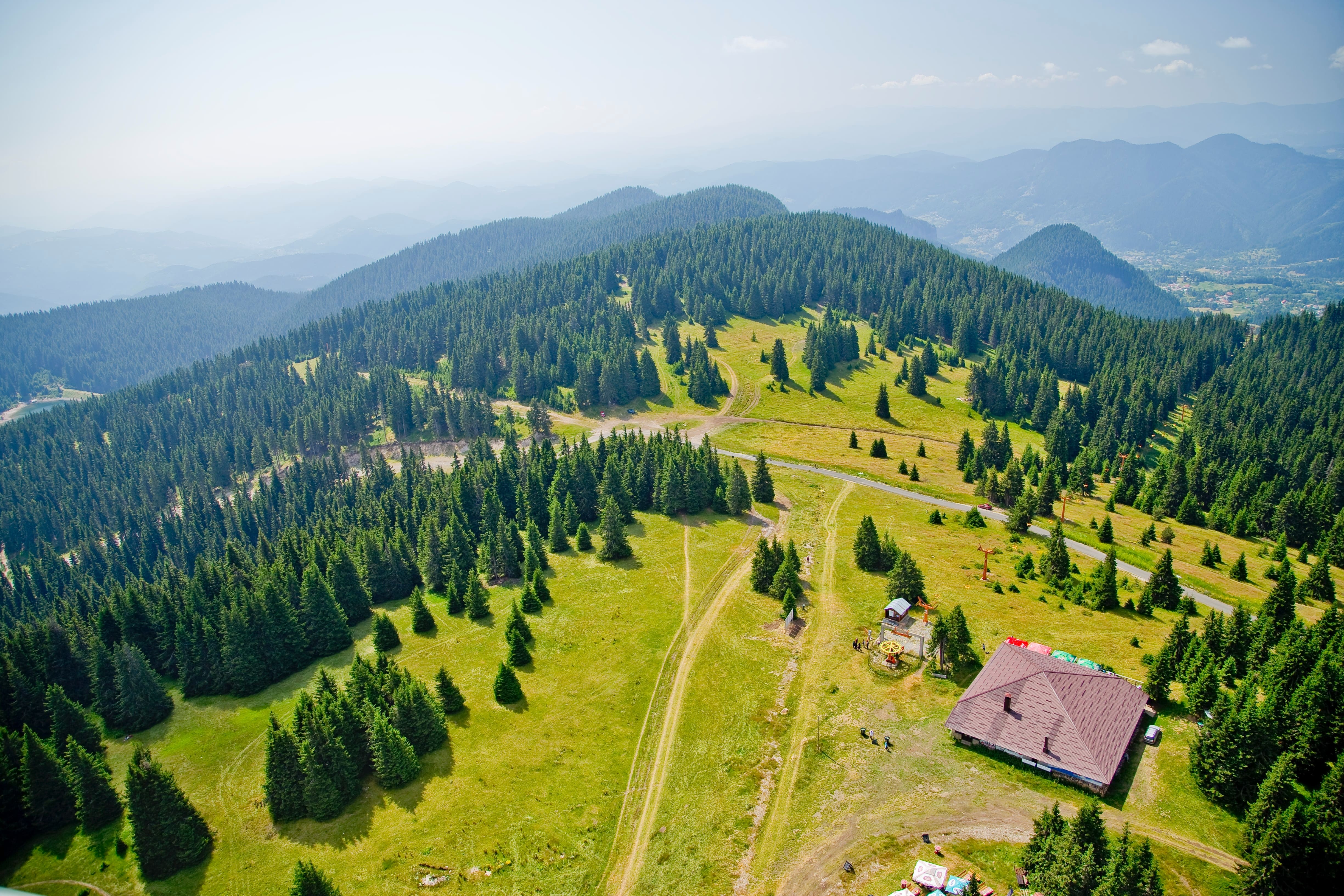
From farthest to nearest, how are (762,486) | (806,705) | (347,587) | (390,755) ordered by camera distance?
1. (762,486)
2. (347,587)
3. (806,705)
4. (390,755)

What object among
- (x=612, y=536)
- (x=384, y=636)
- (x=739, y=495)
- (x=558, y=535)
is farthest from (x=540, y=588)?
(x=739, y=495)

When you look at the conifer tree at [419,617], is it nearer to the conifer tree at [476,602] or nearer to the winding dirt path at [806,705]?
the conifer tree at [476,602]

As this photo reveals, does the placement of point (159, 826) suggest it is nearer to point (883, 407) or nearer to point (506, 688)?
point (506, 688)

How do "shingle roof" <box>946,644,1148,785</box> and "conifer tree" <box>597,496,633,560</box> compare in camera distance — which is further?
"conifer tree" <box>597,496,633,560</box>

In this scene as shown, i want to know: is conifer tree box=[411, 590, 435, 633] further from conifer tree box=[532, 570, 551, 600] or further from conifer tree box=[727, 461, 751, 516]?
conifer tree box=[727, 461, 751, 516]

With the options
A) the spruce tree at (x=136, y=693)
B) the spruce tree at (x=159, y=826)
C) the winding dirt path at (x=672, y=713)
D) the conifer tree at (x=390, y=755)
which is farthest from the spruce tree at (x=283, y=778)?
the spruce tree at (x=136, y=693)

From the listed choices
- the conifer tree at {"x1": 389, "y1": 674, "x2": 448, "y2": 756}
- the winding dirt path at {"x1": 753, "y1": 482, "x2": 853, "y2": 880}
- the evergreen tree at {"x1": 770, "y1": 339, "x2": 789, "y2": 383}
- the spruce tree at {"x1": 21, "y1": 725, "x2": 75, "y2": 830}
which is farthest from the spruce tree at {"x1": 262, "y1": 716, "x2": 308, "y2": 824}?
the evergreen tree at {"x1": 770, "y1": 339, "x2": 789, "y2": 383}
